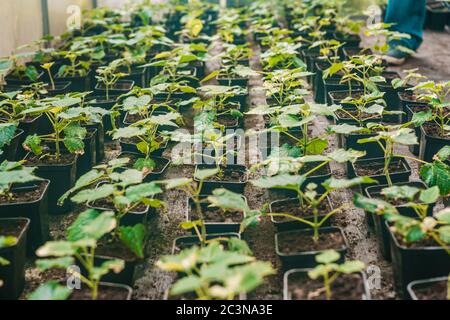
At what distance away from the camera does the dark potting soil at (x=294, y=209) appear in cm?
207

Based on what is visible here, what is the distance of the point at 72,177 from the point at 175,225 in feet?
1.67

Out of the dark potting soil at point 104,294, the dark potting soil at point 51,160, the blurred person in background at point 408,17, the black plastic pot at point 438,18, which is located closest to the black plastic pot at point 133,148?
the dark potting soil at point 51,160

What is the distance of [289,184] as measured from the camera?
72.4 inches

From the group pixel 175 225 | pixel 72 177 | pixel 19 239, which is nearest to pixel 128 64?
pixel 72 177

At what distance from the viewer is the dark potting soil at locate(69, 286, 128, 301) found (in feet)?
5.41

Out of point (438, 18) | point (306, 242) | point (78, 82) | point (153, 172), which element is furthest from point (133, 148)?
point (438, 18)

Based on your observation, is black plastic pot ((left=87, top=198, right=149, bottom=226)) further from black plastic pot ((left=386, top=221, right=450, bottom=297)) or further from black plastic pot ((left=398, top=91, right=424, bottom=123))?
black plastic pot ((left=398, top=91, right=424, bottom=123))

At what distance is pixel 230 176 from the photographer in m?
2.40

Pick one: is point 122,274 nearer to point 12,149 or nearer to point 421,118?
point 12,149

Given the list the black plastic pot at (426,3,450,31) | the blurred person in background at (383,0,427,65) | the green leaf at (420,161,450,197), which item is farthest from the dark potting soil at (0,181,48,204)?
the black plastic pot at (426,3,450,31)

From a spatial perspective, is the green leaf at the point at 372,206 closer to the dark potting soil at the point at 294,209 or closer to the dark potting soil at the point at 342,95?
the dark potting soil at the point at 294,209

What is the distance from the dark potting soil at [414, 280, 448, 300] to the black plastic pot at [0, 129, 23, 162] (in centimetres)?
186

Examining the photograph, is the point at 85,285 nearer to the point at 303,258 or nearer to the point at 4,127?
the point at 303,258

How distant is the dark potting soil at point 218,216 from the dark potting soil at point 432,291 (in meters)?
0.70
